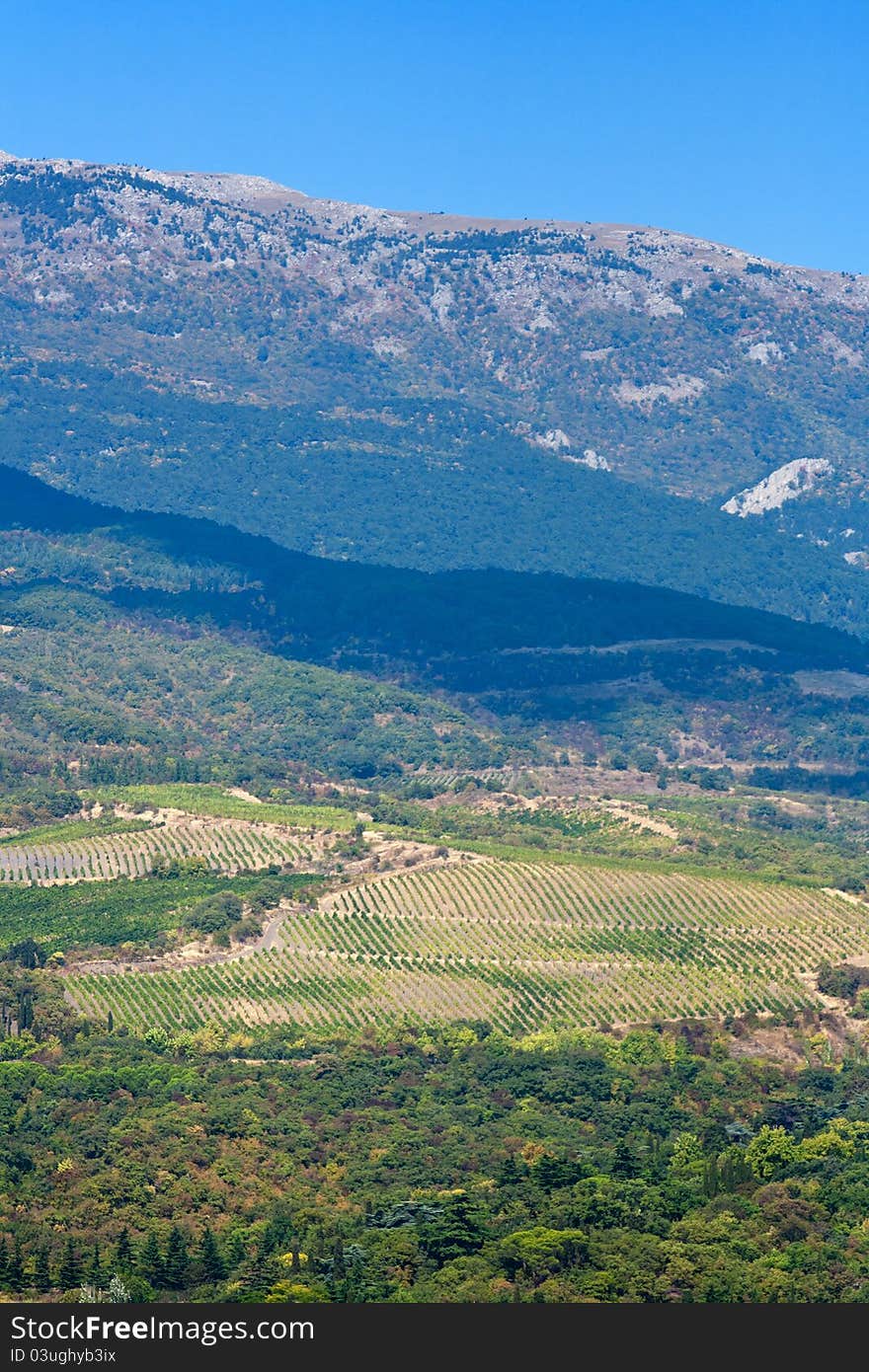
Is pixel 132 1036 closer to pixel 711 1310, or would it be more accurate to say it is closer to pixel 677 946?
pixel 677 946

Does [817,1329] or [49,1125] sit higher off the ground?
[817,1329]

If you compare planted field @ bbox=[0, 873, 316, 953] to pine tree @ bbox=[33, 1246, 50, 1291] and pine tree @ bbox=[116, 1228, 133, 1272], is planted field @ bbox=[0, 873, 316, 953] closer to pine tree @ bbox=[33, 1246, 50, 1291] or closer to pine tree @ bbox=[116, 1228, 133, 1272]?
pine tree @ bbox=[116, 1228, 133, 1272]

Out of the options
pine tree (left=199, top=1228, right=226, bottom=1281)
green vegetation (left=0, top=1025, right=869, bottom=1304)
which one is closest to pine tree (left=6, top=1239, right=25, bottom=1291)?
green vegetation (left=0, top=1025, right=869, bottom=1304)

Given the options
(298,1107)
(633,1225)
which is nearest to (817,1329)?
(633,1225)

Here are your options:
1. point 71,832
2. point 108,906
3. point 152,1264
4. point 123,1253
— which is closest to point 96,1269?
point 152,1264

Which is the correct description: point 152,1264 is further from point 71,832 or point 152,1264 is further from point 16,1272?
point 71,832

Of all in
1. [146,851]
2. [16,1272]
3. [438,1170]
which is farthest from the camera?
[146,851]
